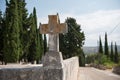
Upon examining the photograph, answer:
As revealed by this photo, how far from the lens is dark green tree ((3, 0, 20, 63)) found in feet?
85.3

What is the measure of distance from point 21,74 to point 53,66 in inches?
28.9

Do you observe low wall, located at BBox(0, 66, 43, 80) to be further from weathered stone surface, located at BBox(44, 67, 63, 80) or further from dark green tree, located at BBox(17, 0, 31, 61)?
dark green tree, located at BBox(17, 0, 31, 61)

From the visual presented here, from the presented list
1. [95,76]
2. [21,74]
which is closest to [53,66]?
[21,74]

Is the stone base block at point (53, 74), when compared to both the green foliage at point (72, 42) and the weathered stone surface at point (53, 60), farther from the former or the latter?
the green foliage at point (72, 42)

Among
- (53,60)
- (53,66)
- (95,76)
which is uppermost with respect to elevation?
(53,60)

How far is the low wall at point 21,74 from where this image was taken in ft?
17.2

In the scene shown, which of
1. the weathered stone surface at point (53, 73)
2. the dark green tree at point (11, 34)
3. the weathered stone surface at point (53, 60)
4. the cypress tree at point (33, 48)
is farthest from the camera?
the cypress tree at point (33, 48)

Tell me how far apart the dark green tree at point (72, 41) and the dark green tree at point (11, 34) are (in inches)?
866

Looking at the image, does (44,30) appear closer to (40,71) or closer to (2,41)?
(40,71)

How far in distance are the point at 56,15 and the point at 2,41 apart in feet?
80.5

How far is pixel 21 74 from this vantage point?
17.2ft

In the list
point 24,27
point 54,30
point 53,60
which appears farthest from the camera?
point 24,27

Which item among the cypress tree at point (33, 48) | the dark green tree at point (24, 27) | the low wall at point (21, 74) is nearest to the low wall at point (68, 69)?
the low wall at point (21, 74)

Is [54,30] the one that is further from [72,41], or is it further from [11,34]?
[72,41]
